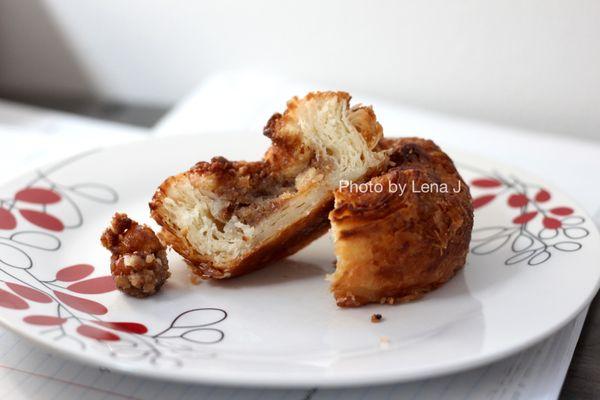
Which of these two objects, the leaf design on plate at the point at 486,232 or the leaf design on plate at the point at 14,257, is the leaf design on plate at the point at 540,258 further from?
the leaf design on plate at the point at 14,257

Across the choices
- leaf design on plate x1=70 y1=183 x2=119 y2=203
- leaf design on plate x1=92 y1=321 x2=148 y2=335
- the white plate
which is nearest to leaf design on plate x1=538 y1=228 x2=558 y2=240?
the white plate

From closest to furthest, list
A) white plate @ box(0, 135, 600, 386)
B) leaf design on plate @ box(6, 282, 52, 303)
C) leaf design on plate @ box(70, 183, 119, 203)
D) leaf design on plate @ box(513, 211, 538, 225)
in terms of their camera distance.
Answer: white plate @ box(0, 135, 600, 386) < leaf design on plate @ box(6, 282, 52, 303) < leaf design on plate @ box(513, 211, 538, 225) < leaf design on plate @ box(70, 183, 119, 203)

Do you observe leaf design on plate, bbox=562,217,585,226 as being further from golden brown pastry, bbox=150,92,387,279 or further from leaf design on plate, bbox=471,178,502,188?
golden brown pastry, bbox=150,92,387,279

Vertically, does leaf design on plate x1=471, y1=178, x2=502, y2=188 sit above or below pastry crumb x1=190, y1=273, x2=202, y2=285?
below

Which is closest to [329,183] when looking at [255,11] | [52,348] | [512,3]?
[52,348]

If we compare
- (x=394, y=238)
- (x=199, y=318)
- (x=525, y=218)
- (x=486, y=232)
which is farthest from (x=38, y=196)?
(x=525, y=218)

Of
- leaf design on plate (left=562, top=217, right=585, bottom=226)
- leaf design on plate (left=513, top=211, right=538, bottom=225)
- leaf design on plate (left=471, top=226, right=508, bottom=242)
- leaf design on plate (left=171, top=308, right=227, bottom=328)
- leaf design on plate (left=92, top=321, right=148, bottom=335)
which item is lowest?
leaf design on plate (left=471, top=226, right=508, bottom=242)

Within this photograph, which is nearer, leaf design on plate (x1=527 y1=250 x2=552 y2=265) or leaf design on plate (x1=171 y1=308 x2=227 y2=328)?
leaf design on plate (x1=171 y1=308 x2=227 y2=328)

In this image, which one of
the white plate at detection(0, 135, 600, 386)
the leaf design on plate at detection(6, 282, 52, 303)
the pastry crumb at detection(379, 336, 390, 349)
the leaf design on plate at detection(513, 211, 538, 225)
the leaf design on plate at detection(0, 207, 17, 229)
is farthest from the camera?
the leaf design on plate at detection(513, 211, 538, 225)
